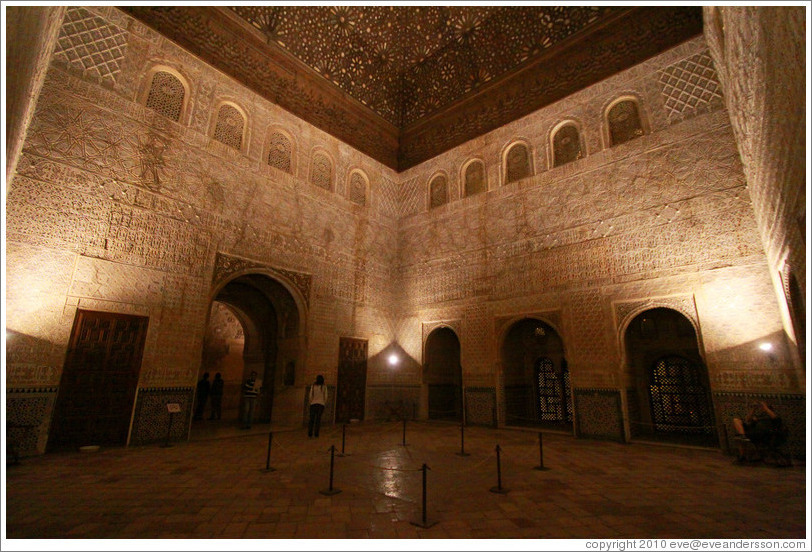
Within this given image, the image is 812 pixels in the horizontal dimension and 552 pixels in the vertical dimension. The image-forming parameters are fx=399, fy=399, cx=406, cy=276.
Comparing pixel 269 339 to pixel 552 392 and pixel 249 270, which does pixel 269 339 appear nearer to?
pixel 249 270

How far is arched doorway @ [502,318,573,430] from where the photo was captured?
31.6 feet

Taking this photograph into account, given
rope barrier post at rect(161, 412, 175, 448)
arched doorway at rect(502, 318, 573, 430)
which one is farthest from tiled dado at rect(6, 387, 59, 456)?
arched doorway at rect(502, 318, 573, 430)

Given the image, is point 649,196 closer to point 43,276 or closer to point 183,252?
point 183,252

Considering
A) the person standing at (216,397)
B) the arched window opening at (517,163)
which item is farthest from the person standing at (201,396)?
the arched window opening at (517,163)

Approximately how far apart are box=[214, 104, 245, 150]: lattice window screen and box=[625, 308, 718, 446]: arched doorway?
9058 mm

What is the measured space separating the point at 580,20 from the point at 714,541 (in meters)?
10.0

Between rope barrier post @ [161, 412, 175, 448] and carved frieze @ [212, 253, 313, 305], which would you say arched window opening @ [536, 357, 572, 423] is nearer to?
carved frieze @ [212, 253, 313, 305]

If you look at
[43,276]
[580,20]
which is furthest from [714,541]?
[580,20]

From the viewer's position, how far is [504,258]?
921cm

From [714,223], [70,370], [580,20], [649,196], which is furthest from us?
[580,20]

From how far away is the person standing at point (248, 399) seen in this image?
323 inches

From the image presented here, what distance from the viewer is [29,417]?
5.40m

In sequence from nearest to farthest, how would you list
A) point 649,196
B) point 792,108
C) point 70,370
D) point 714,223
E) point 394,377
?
point 792,108
point 70,370
point 714,223
point 649,196
point 394,377

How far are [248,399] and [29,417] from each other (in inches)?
137
